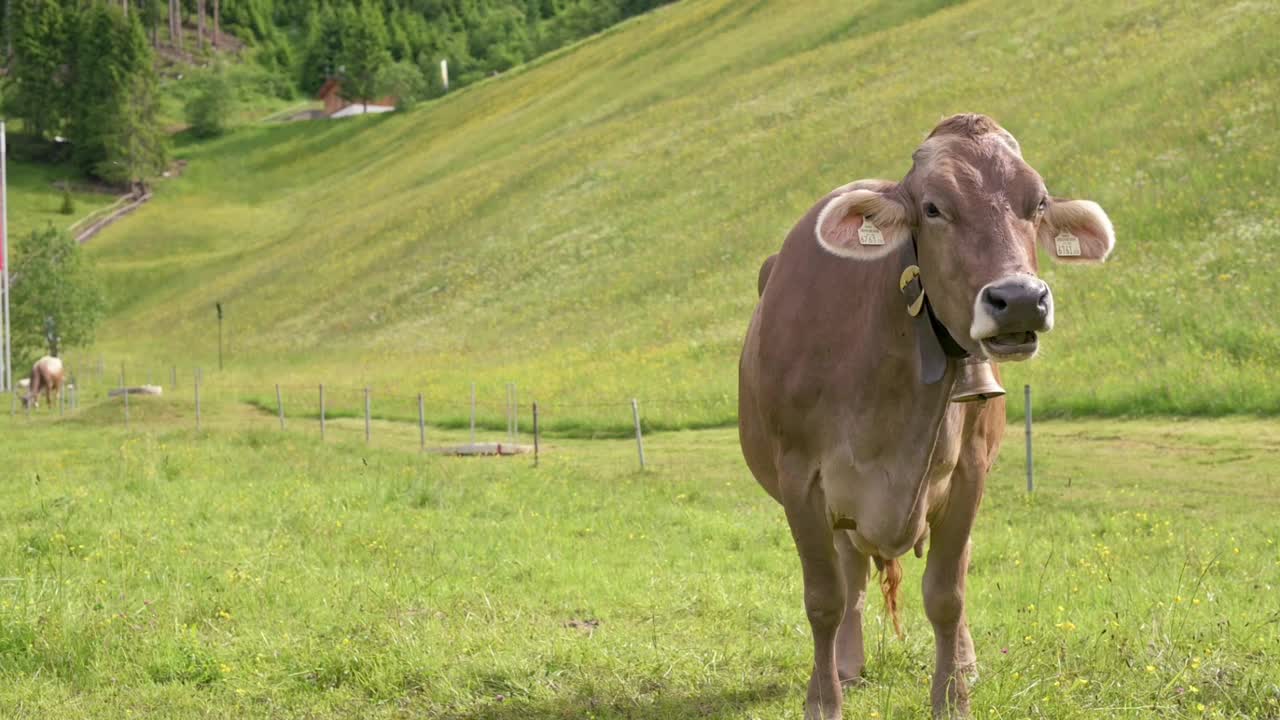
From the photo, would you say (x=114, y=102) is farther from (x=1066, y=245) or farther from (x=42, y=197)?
(x=1066, y=245)

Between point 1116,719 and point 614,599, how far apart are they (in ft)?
A: 14.9

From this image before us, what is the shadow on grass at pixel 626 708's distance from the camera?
711 cm

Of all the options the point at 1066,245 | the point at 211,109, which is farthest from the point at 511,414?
the point at 211,109

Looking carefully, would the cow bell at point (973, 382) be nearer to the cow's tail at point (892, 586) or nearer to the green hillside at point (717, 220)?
the cow's tail at point (892, 586)

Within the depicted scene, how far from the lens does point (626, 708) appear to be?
7.20 meters

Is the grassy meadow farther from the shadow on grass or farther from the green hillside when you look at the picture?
the green hillside

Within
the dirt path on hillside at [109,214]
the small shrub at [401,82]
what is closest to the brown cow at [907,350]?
the dirt path on hillside at [109,214]

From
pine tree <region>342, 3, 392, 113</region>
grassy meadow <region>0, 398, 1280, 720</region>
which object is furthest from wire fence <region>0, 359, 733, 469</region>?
pine tree <region>342, 3, 392, 113</region>

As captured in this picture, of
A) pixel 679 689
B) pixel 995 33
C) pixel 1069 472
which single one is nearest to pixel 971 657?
pixel 679 689

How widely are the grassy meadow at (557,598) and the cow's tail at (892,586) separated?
0.17 metres

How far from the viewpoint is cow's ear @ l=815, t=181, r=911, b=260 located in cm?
592

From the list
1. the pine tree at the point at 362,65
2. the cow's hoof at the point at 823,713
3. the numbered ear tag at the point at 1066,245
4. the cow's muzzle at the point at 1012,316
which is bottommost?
the cow's hoof at the point at 823,713

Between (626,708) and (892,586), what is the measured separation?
199 cm

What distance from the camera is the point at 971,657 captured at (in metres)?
7.37
